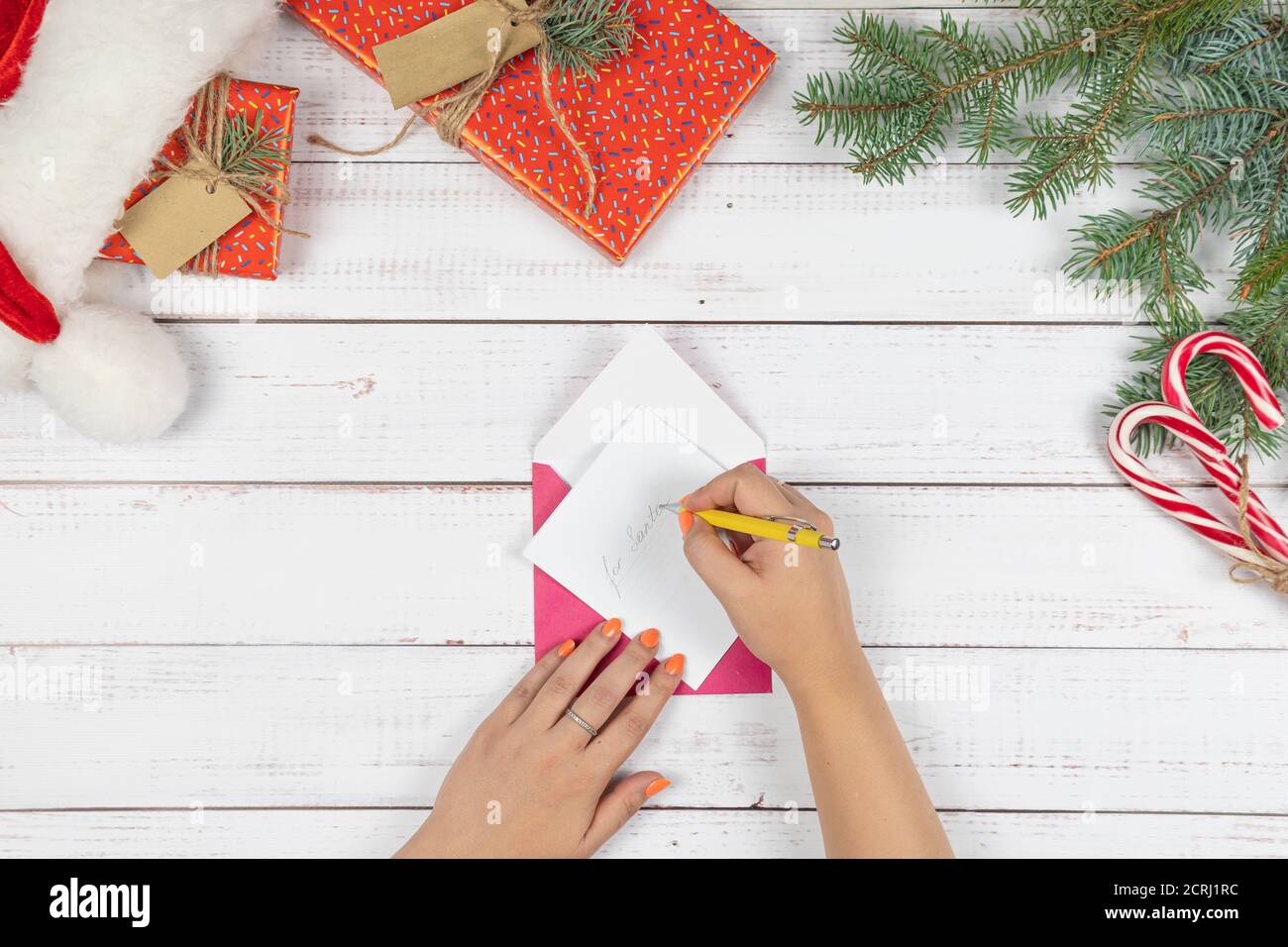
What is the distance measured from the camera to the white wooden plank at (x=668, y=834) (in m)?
0.91

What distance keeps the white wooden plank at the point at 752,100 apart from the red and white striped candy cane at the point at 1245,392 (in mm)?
296

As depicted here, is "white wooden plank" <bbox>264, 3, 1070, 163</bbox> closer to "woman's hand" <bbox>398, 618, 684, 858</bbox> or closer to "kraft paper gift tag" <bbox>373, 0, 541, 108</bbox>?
"kraft paper gift tag" <bbox>373, 0, 541, 108</bbox>

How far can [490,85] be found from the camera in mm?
875

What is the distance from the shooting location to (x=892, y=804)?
0.78 meters

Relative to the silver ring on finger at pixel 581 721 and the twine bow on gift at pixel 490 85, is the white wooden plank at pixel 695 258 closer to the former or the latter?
the twine bow on gift at pixel 490 85

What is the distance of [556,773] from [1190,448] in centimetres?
73

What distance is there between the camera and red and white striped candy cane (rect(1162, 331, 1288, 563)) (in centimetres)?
87

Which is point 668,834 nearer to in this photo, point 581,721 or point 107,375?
point 581,721

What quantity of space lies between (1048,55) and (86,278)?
3.21 feet

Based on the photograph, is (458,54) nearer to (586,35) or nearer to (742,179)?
(586,35)

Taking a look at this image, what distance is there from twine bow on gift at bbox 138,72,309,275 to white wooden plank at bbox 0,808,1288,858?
0.61m

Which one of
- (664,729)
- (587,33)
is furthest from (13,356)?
(664,729)

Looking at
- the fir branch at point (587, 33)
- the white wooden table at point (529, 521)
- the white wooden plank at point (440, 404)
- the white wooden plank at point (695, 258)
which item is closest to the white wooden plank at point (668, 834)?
the white wooden table at point (529, 521)

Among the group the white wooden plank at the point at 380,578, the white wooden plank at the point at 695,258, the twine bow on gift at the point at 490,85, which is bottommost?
the white wooden plank at the point at 380,578
